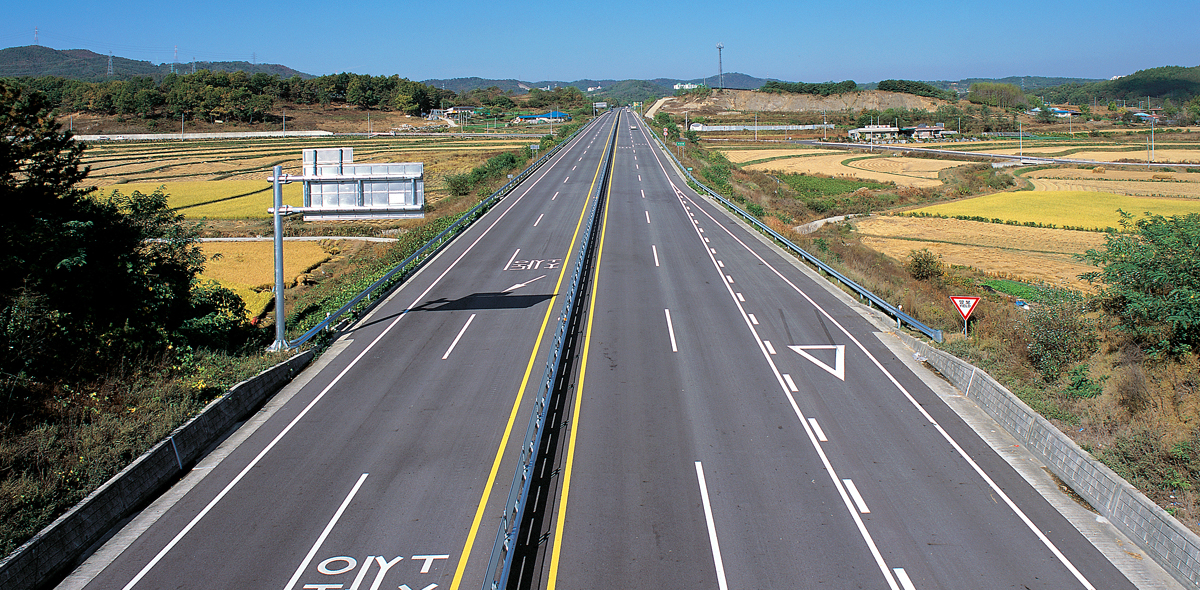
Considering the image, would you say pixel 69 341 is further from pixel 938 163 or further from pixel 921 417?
pixel 938 163

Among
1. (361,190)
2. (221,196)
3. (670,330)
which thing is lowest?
(670,330)

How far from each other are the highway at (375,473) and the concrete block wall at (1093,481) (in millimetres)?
11005

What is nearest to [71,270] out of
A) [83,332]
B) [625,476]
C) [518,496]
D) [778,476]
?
[83,332]

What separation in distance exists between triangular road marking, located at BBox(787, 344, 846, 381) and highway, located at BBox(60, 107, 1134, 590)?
0.09 metres

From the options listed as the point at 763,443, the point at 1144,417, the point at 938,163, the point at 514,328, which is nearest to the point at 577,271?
the point at 514,328

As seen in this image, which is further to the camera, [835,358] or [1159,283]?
[835,358]

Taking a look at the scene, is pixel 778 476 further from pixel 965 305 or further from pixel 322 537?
pixel 965 305

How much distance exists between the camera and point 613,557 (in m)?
11.8

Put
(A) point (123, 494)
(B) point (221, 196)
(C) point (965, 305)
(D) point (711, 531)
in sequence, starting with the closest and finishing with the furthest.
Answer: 1. (D) point (711, 531)
2. (A) point (123, 494)
3. (C) point (965, 305)
4. (B) point (221, 196)

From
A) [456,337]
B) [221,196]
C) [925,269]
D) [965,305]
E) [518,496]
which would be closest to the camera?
[518,496]

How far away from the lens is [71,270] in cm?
1709

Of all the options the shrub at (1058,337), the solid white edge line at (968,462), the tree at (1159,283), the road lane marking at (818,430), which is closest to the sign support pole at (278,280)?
the solid white edge line at (968,462)

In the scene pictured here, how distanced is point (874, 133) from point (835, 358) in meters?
162

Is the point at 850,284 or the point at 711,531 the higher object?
the point at 850,284
